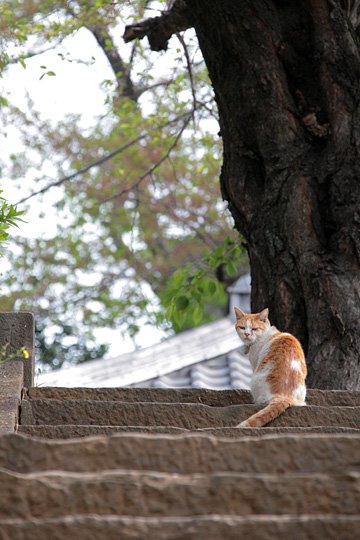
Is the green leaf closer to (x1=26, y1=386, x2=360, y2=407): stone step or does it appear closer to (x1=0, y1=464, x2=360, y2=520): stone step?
(x1=26, y1=386, x2=360, y2=407): stone step

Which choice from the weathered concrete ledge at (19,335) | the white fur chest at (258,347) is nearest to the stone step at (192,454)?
the weathered concrete ledge at (19,335)

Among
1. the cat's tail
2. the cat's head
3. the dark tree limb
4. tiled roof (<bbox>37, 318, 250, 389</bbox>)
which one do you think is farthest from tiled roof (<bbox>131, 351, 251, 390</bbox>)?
the cat's tail

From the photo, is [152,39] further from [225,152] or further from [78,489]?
[78,489]

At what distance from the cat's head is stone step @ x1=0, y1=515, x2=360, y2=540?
3.77 m

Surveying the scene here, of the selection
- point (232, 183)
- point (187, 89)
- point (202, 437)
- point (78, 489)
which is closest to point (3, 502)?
point (78, 489)

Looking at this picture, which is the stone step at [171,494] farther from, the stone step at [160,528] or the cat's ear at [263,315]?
the cat's ear at [263,315]

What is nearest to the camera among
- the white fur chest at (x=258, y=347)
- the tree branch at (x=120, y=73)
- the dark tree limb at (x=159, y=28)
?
the white fur chest at (x=258, y=347)

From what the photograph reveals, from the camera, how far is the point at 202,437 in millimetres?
2900

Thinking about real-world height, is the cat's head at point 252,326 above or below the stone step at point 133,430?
above

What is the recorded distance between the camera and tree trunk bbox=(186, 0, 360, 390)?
6445 mm

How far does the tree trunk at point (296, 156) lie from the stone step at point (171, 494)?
3.59 metres

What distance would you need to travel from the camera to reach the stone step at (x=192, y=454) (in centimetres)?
284

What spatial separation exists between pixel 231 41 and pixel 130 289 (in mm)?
13408

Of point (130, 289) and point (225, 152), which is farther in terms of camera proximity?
point (130, 289)
